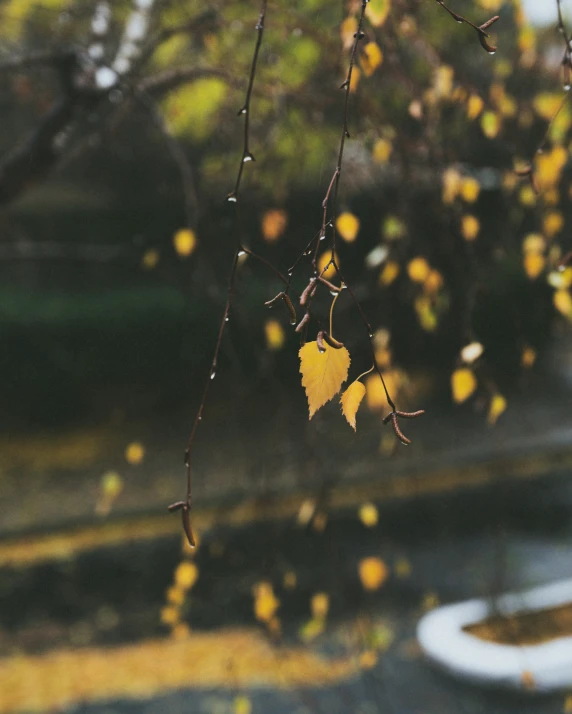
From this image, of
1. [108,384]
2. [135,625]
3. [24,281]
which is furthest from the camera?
[24,281]

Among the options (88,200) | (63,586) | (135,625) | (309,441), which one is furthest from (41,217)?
(309,441)

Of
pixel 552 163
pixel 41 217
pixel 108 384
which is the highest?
pixel 41 217

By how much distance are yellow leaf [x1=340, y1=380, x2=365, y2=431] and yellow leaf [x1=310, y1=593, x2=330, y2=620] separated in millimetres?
3637

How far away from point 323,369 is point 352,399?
0.17 m

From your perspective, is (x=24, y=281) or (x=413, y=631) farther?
(x=24, y=281)

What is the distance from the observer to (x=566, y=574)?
6.12 meters

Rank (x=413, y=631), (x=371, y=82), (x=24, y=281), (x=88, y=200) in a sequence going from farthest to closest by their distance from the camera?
(x=88, y=200) → (x=24, y=281) → (x=413, y=631) → (x=371, y=82)

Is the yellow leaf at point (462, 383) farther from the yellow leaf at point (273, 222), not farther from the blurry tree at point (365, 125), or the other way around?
the yellow leaf at point (273, 222)

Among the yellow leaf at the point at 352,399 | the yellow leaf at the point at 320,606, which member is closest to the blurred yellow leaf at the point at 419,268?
the yellow leaf at the point at 352,399

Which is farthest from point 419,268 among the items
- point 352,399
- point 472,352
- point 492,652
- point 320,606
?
point 320,606

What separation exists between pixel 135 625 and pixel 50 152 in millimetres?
3655

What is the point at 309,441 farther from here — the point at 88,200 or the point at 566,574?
the point at 88,200

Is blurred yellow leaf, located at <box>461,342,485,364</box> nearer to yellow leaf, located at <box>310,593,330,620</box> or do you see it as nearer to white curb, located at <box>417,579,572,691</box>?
white curb, located at <box>417,579,572,691</box>

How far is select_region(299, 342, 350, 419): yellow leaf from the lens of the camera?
1163mm
